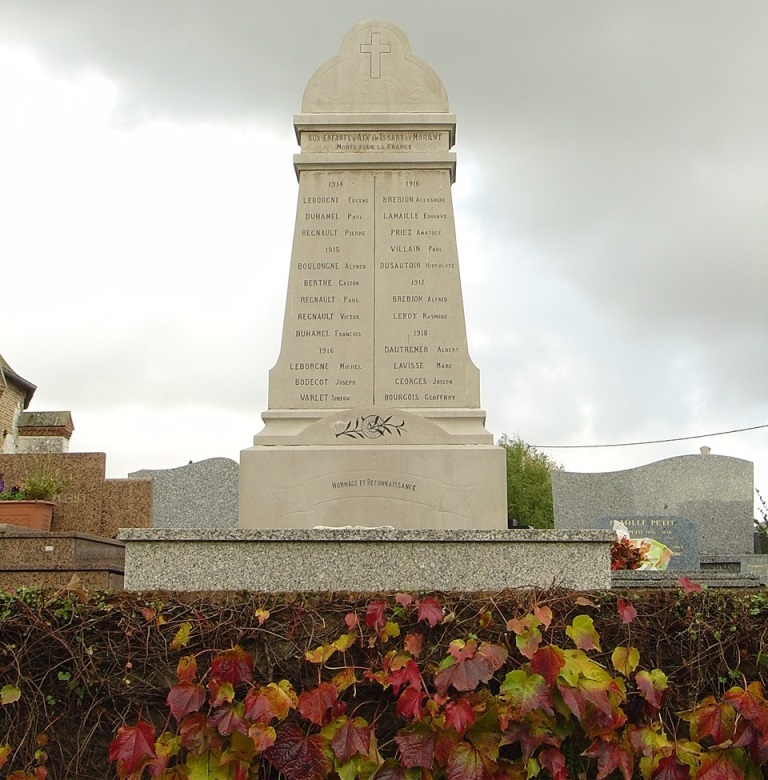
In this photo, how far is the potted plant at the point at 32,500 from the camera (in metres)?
12.0

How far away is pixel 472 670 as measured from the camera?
3.77 meters

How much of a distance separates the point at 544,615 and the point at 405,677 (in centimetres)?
60

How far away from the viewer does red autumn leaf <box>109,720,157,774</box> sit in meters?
3.74

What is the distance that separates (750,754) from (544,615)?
2.95 ft

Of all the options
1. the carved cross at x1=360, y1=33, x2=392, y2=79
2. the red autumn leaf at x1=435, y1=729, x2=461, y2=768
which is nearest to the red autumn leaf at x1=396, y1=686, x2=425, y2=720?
the red autumn leaf at x1=435, y1=729, x2=461, y2=768

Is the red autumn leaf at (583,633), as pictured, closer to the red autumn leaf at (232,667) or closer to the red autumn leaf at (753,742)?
the red autumn leaf at (753,742)

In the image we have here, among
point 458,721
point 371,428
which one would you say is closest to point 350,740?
point 458,721

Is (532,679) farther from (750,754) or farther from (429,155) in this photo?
(429,155)

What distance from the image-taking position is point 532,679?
373 centimetres

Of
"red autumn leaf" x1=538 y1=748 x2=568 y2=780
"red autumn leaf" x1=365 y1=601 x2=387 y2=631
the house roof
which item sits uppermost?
the house roof

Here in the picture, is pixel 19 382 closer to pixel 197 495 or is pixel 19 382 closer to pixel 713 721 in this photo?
pixel 197 495

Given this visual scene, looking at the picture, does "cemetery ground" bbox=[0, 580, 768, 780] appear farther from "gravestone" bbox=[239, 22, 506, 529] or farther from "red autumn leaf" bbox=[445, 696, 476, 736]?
"gravestone" bbox=[239, 22, 506, 529]

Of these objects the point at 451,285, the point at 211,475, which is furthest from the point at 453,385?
the point at 211,475

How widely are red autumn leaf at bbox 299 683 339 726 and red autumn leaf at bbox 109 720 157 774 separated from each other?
23.3 inches
